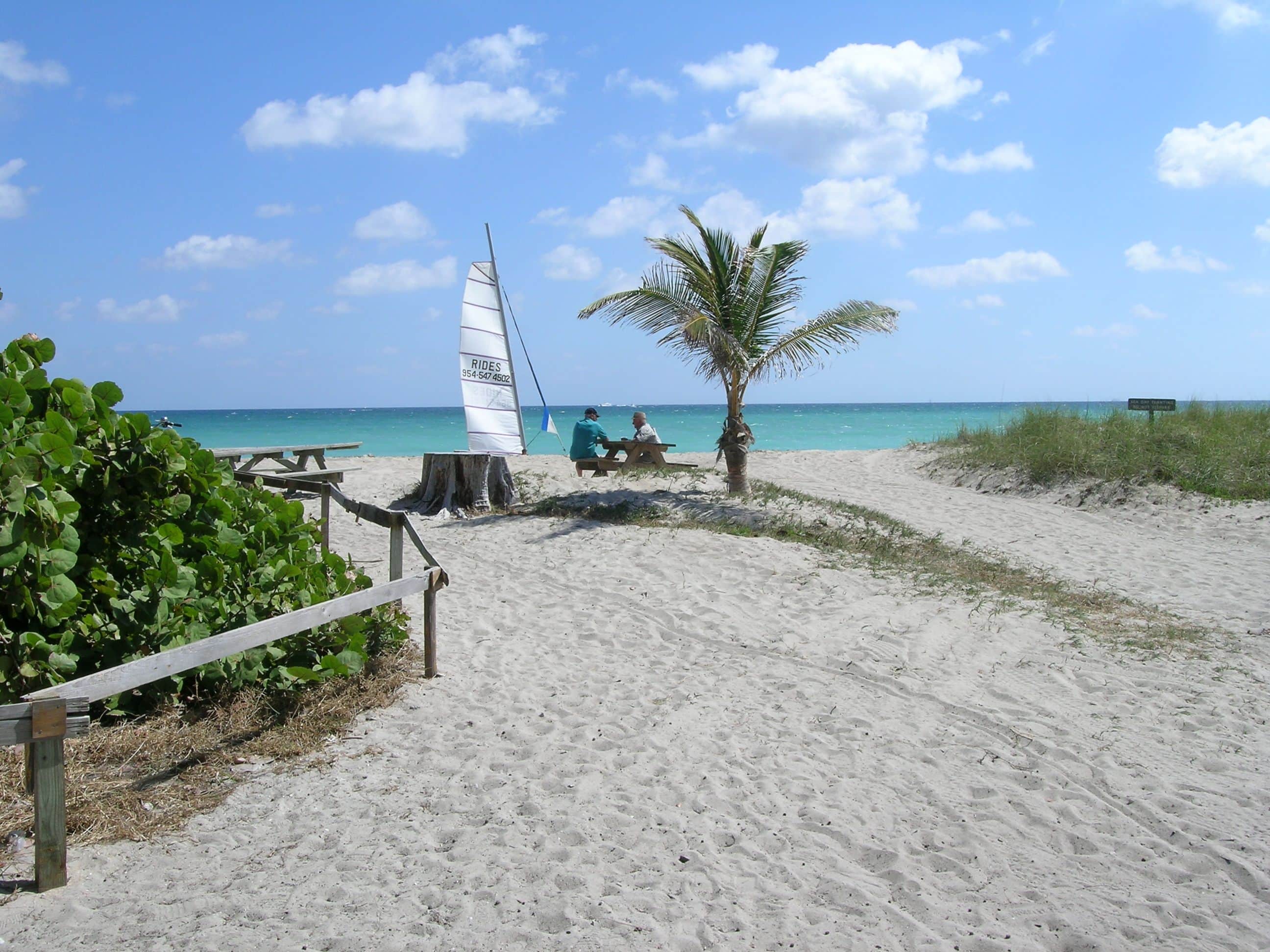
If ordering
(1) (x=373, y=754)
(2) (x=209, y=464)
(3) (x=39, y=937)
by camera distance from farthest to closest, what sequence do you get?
(2) (x=209, y=464)
(1) (x=373, y=754)
(3) (x=39, y=937)

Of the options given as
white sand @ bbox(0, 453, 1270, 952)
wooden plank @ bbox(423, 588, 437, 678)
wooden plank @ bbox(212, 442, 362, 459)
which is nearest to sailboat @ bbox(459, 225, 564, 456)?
wooden plank @ bbox(212, 442, 362, 459)

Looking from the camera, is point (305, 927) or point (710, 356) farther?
point (710, 356)

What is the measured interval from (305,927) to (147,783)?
1.31 meters

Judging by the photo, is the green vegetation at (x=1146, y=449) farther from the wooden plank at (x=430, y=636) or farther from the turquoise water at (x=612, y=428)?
the wooden plank at (x=430, y=636)

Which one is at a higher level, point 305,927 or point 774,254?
point 774,254

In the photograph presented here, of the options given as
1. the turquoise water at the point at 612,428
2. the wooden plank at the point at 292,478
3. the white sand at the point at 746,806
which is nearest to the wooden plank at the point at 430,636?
the white sand at the point at 746,806

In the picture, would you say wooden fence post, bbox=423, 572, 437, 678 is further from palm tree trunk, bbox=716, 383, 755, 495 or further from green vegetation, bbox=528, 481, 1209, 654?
palm tree trunk, bbox=716, 383, 755, 495

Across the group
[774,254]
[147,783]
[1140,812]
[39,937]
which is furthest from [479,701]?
[774,254]

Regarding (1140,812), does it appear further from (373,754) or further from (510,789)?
(373,754)

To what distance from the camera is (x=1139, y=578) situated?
8.04 metres

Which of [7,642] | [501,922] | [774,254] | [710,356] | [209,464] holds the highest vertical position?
[774,254]

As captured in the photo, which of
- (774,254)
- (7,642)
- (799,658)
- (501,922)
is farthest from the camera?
(774,254)

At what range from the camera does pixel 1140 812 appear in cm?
356

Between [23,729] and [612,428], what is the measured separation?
173 feet
